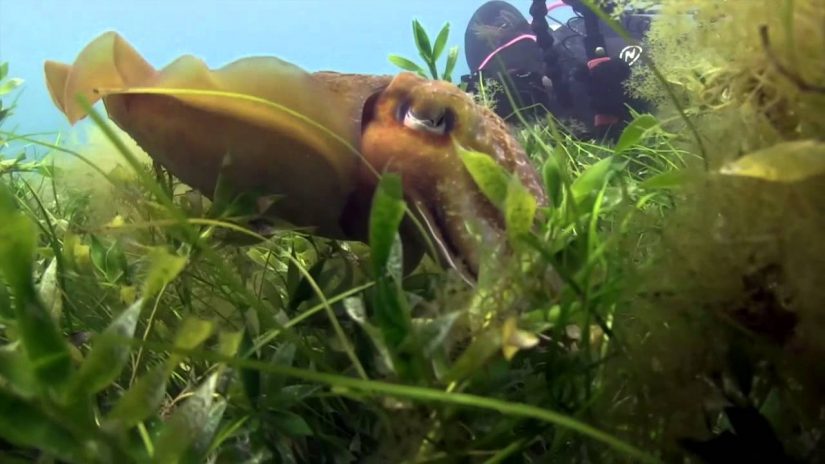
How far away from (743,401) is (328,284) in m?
0.62

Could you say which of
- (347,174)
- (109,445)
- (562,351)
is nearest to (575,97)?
(347,174)

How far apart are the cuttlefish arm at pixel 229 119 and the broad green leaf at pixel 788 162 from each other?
690 millimetres

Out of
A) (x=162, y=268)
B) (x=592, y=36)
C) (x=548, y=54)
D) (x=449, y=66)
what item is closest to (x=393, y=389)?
(x=162, y=268)

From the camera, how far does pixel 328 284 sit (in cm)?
109

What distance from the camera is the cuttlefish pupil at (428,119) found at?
1.26 metres

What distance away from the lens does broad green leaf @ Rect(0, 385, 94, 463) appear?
0.57 m

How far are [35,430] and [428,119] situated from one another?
860mm

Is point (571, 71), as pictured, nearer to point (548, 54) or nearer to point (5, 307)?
point (548, 54)

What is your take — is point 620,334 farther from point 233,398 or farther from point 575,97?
point 575,97

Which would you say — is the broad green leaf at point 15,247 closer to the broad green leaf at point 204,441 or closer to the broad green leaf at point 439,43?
the broad green leaf at point 204,441

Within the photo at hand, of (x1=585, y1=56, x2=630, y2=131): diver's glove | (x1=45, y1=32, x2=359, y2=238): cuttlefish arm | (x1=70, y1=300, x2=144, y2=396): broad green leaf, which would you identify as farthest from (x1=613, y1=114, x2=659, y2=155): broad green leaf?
(x1=585, y1=56, x2=630, y2=131): diver's glove

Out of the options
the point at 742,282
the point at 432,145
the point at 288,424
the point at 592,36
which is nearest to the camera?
the point at 742,282

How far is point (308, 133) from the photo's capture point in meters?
1.17

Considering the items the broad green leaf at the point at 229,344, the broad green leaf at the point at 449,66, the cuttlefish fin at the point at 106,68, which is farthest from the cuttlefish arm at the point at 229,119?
the broad green leaf at the point at 449,66
